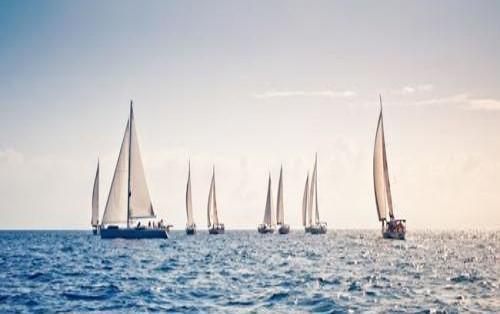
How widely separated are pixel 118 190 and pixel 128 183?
5.73 feet

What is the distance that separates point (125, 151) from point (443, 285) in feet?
193

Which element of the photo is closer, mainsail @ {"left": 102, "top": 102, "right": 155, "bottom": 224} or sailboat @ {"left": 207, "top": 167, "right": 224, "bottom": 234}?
mainsail @ {"left": 102, "top": 102, "right": 155, "bottom": 224}

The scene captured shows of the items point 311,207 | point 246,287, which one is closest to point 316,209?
point 311,207

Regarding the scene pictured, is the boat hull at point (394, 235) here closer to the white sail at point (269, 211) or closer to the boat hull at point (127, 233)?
the boat hull at point (127, 233)

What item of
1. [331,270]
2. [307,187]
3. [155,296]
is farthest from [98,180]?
[155,296]

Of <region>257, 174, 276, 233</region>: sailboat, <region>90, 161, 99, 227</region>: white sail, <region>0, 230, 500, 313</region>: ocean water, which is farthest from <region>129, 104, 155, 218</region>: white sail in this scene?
<region>257, 174, 276, 233</region>: sailboat

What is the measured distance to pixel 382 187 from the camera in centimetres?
9262

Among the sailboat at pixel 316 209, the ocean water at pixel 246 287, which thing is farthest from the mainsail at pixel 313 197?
the ocean water at pixel 246 287

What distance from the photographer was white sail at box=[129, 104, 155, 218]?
85.2 metres

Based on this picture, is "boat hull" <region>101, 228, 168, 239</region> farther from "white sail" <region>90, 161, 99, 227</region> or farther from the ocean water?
"white sail" <region>90, 161, 99, 227</region>

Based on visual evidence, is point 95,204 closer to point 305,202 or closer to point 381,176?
point 305,202

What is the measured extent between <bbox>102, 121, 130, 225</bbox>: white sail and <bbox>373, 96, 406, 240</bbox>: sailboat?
3808cm

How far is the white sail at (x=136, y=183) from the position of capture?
8519 cm

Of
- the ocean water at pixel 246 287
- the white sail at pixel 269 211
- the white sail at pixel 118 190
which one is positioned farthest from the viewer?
the white sail at pixel 269 211
